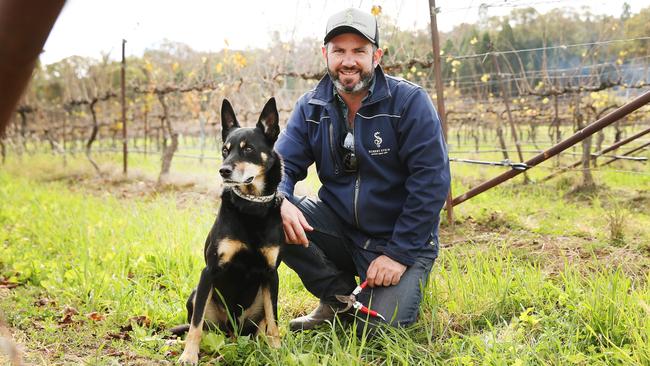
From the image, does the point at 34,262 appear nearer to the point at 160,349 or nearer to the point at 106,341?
the point at 106,341

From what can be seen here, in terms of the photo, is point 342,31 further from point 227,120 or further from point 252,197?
point 252,197

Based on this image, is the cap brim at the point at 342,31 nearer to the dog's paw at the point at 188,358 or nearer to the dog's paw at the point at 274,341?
the dog's paw at the point at 274,341

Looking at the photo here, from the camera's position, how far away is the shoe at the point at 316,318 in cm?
298

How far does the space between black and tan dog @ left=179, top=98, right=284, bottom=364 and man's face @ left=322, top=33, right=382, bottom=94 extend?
499mm

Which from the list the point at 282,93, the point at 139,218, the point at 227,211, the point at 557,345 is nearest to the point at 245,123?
the point at 282,93

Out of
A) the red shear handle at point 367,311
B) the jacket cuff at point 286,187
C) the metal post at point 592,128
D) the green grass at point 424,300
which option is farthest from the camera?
the metal post at point 592,128

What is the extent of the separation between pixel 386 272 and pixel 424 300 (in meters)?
0.30

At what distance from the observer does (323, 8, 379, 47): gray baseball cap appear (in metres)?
2.95

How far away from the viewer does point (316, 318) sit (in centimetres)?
307

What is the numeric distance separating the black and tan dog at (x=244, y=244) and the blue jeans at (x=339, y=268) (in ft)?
1.41

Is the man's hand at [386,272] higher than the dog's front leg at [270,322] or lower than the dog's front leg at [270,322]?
higher

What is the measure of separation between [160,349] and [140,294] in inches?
30.8

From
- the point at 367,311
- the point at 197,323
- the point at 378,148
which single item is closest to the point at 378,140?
the point at 378,148

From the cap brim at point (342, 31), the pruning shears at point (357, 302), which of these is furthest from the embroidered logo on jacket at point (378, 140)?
the pruning shears at point (357, 302)
